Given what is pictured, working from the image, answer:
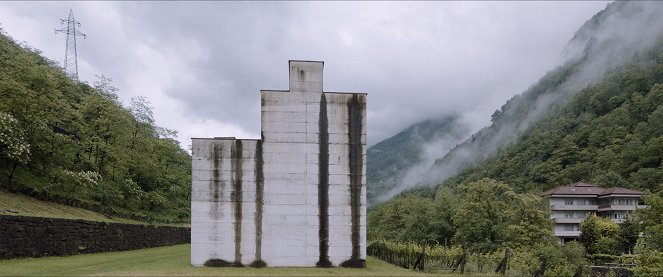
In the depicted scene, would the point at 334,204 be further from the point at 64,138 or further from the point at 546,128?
the point at 546,128

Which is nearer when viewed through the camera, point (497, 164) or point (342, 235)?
point (342, 235)

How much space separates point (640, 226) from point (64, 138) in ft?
201

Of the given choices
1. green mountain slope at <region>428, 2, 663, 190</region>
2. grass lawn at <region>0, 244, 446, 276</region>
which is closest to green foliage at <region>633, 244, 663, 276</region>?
grass lawn at <region>0, 244, 446, 276</region>

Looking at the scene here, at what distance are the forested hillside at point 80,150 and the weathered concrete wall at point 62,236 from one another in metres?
4.67

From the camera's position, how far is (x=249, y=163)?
19375mm

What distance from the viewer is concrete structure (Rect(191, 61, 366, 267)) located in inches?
755

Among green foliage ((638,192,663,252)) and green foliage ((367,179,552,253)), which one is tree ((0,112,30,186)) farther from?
green foliage ((638,192,663,252))

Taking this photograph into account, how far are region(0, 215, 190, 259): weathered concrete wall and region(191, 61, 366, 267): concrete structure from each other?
6.95 meters

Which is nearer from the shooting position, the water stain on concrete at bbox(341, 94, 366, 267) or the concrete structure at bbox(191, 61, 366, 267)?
the concrete structure at bbox(191, 61, 366, 267)

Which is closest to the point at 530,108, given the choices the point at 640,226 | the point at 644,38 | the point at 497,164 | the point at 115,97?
the point at 644,38

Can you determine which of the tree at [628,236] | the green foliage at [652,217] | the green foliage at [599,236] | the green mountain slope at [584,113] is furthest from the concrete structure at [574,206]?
the green foliage at [652,217]

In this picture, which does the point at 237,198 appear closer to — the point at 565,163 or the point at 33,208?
the point at 33,208

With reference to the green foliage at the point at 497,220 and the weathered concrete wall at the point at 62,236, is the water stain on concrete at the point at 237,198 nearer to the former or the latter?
the weathered concrete wall at the point at 62,236

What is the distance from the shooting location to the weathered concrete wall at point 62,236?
64.2 feet
